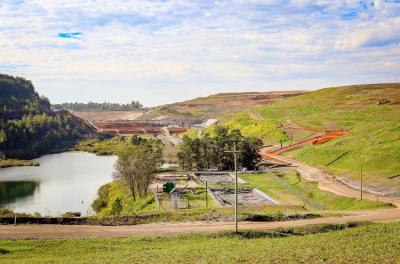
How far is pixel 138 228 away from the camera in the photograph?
3775 cm

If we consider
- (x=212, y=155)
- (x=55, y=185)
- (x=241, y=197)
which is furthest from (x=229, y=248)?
(x=55, y=185)

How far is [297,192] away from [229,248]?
1550 inches

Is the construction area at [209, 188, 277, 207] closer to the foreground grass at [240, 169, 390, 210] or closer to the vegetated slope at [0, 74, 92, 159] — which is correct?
the foreground grass at [240, 169, 390, 210]

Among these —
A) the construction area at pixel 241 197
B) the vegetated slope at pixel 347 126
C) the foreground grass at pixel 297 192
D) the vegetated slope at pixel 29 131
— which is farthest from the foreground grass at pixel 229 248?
the vegetated slope at pixel 29 131

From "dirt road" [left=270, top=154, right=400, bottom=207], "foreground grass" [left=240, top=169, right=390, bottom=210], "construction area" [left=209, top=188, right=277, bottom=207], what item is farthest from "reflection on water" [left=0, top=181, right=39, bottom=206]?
"dirt road" [left=270, top=154, right=400, bottom=207]

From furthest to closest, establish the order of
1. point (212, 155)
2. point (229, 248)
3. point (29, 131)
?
point (29, 131) → point (212, 155) → point (229, 248)

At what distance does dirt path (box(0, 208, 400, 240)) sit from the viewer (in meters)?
34.2

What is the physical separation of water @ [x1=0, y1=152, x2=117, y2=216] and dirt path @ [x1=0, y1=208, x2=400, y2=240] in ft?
79.1

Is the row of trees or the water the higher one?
the row of trees

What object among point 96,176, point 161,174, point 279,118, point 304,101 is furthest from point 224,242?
point 304,101

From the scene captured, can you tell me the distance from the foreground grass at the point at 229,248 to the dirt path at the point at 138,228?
2.10 meters

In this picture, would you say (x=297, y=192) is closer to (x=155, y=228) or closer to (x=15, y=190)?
(x=155, y=228)

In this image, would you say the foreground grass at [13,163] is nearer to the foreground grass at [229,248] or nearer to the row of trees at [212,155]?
the row of trees at [212,155]

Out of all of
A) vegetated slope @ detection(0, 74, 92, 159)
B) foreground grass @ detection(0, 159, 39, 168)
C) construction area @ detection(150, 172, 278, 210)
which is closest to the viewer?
construction area @ detection(150, 172, 278, 210)
